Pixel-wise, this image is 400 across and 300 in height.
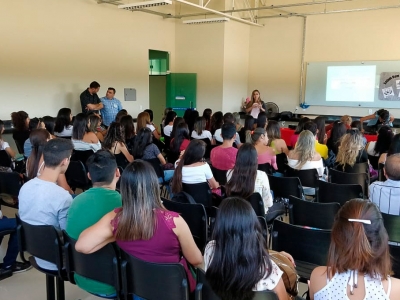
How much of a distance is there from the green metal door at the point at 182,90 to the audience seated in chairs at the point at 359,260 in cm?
926

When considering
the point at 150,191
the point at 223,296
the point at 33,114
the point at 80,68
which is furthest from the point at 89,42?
the point at 223,296

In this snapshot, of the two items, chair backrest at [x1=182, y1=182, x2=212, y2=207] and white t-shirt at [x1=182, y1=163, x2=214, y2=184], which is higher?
white t-shirt at [x1=182, y1=163, x2=214, y2=184]

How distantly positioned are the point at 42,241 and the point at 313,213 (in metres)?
1.83

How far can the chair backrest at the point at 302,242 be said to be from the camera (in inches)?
83.4

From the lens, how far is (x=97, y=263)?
6.45 feet

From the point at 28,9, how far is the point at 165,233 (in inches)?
268

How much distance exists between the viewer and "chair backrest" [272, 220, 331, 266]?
2117 mm

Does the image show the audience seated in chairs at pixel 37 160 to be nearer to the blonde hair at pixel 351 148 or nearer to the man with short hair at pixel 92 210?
the man with short hair at pixel 92 210

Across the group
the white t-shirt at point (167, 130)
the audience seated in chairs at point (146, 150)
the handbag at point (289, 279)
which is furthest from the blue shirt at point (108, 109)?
the handbag at point (289, 279)

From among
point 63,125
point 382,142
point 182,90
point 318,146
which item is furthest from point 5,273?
point 182,90

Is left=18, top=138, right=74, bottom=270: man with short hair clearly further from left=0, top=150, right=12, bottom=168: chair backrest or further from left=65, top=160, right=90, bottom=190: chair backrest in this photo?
left=0, top=150, right=12, bottom=168: chair backrest

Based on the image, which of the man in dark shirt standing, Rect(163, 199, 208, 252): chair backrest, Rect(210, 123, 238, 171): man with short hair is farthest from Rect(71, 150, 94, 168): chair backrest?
the man in dark shirt standing

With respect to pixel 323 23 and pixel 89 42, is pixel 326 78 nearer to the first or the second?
pixel 323 23

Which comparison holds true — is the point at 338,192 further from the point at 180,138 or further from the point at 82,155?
the point at 82,155
